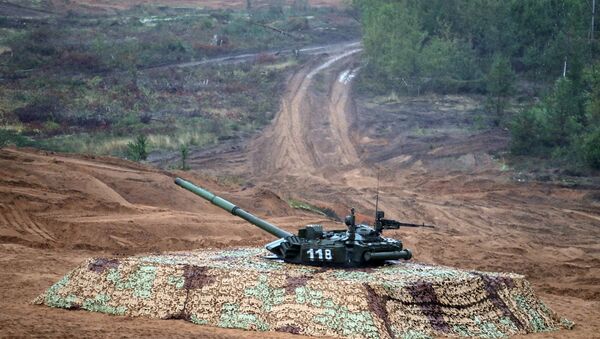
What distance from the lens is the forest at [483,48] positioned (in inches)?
1778

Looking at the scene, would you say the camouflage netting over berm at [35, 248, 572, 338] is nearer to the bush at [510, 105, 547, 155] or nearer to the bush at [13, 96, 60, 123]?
the bush at [510, 105, 547, 155]

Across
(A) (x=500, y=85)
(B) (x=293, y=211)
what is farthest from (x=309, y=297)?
(A) (x=500, y=85)

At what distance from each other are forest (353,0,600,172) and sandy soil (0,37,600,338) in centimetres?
584

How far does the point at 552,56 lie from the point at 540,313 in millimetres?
32337

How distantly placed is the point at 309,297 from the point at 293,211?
13555mm

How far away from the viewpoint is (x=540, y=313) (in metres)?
17.4

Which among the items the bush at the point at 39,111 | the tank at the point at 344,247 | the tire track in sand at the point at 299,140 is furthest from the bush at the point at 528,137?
the tank at the point at 344,247

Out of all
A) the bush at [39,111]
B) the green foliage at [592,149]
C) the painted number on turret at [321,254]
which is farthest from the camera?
the bush at [39,111]

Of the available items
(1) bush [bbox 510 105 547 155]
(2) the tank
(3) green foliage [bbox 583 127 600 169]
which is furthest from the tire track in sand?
(2) the tank

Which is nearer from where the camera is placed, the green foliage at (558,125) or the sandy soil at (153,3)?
the green foliage at (558,125)

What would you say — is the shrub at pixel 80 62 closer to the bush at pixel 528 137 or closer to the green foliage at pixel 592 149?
the bush at pixel 528 137

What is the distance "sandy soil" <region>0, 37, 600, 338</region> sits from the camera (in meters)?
20.4

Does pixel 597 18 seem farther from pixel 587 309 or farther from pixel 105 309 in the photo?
pixel 105 309

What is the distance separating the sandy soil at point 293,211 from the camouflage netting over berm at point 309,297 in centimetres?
→ 44
